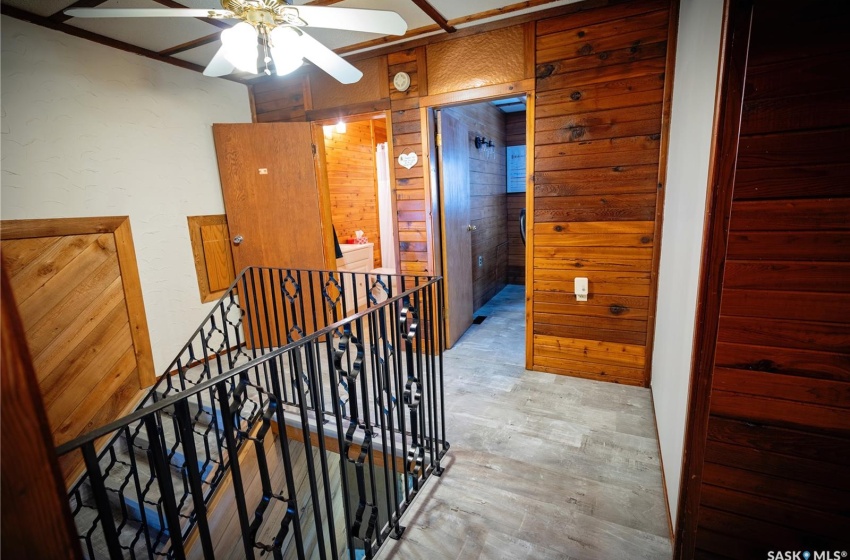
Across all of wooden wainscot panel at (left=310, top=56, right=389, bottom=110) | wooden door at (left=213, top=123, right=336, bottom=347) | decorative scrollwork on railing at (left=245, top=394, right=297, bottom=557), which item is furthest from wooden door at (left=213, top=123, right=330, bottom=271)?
decorative scrollwork on railing at (left=245, top=394, right=297, bottom=557)

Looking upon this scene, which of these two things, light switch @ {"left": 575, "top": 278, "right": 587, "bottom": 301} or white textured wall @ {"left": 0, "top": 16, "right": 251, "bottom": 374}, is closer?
white textured wall @ {"left": 0, "top": 16, "right": 251, "bottom": 374}

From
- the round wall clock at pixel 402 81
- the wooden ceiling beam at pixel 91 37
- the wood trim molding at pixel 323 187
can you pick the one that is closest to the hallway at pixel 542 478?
the wood trim molding at pixel 323 187

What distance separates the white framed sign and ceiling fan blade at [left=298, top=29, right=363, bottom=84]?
3836 millimetres

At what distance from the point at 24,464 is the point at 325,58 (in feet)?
6.30

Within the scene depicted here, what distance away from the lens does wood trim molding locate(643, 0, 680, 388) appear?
7.22 feet

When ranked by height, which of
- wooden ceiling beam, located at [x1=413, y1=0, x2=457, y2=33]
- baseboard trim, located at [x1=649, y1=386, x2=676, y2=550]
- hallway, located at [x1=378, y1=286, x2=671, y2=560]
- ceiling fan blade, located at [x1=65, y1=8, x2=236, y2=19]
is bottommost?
hallway, located at [x1=378, y1=286, x2=671, y2=560]

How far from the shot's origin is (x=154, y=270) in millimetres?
3059

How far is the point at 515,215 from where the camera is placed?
564 centimetres

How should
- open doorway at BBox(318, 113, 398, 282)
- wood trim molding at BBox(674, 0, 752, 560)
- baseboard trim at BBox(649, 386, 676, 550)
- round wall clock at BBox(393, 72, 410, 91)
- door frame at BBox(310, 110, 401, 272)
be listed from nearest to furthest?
wood trim molding at BBox(674, 0, 752, 560) → baseboard trim at BBox(649, 386, 676, 550) → round wall clock at BBox(393, 72, 410, 91) → door frame at BBox(310, 110, 401, 272) → open doorway at BBox(318, 113, 398, 282)

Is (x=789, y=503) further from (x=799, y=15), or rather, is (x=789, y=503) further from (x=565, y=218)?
(x=565, y=218)

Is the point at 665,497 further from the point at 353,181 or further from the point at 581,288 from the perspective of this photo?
the point at 353,181

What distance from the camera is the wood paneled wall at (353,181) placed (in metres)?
5.46

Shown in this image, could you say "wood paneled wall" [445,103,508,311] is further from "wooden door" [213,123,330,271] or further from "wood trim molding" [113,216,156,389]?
"wood trim molding" [113,216,156,389]

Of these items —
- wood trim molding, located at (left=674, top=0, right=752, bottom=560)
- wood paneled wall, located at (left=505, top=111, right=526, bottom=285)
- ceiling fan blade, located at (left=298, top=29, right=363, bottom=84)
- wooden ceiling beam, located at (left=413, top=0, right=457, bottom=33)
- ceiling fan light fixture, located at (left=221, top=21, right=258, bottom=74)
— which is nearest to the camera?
wood trim molding, located at (left=674, top=0, right=752, bottom=560)
